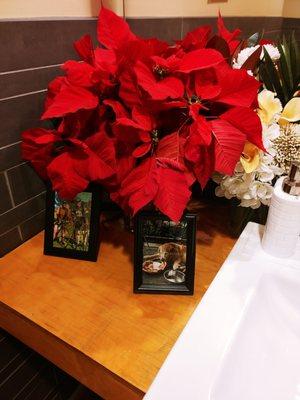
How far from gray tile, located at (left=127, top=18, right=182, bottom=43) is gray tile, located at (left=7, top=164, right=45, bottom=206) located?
0.48 metres

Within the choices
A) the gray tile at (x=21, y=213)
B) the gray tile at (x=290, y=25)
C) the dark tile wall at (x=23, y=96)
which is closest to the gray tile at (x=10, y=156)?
the dark tile wall at (x=23, y=96)

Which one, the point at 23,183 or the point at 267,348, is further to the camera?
the point at 23,183

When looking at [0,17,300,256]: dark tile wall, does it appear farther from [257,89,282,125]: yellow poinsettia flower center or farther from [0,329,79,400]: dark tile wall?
[257,89,282,125]: yellow poinsettia flower center

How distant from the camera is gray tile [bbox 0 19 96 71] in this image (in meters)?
0.58

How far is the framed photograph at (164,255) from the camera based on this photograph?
0.61 m

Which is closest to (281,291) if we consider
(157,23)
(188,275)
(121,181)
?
(188,275)

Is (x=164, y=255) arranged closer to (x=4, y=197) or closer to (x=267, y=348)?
(x=267, y=348)

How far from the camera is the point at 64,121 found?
0.57 m

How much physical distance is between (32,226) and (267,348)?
0.58 m

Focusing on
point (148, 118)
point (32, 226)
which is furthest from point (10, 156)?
point (148, 118)

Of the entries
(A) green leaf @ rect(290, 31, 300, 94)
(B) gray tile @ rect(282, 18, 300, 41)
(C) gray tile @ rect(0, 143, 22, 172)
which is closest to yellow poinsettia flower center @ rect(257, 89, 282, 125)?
(A) green leaf @ rect(290, 31, 300, 94)

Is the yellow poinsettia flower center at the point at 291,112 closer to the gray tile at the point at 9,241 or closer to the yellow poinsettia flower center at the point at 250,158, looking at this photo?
the yellow poinsettia flower center at the point at 250,158

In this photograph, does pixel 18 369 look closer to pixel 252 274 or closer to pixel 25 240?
pixel 25 240

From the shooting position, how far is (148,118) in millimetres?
529
